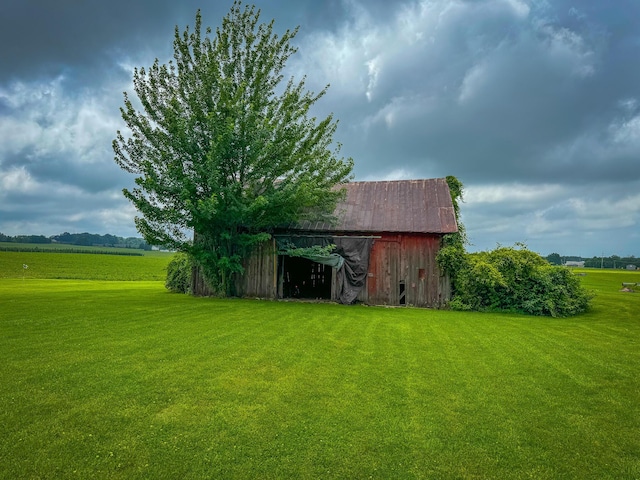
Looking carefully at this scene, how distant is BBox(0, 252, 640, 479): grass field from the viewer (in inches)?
154

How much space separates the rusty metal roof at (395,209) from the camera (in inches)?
729

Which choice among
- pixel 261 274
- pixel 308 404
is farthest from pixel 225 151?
pixel 308 404

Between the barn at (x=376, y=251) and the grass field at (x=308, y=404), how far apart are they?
7.60 metres

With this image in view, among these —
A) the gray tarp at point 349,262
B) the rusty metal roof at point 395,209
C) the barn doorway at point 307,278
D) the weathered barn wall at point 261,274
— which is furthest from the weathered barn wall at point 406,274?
the barn doorway at point 307,278

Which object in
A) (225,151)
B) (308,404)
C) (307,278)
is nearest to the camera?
(308,404)

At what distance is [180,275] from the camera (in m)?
22.5

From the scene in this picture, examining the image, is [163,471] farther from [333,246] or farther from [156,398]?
[333,246]

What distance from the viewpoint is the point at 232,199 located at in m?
16.7

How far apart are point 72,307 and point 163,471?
1207 cm

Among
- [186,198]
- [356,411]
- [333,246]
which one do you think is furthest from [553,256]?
[356,411]

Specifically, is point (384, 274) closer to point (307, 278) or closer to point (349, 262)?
point (349, 262)

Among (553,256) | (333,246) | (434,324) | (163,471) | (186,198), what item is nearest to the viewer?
(163,471)

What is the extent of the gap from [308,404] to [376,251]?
540 inches

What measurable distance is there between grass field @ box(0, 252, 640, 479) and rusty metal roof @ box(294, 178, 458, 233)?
8.68m
